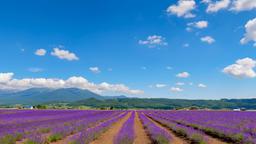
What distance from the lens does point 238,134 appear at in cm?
1370

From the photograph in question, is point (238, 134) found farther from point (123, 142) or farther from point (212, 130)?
point (123, 142)

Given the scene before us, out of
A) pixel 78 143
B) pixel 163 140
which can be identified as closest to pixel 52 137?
pixel 78 143

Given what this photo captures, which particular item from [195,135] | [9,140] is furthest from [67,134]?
[195,135]

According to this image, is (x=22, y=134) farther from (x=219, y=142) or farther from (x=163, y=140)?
(x=219, y=142)

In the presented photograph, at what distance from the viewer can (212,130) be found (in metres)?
17.4

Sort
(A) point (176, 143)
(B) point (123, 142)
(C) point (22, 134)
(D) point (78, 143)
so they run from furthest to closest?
(C) point (22, 134) < (A) point (176, 143) < (B) point (123, 142) < (D) point (78, 143)

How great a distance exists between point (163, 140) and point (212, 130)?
5.93m

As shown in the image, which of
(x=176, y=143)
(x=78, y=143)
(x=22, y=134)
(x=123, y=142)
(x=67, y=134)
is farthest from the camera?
(x=67, y=134)

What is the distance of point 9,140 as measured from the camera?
12.3 m

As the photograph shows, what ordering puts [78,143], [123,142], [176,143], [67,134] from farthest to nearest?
[67,134] → [176,143] → [123,142] → [78,143]

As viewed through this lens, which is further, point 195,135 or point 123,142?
point 195,135

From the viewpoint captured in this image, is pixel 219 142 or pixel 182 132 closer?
pixel 219 142

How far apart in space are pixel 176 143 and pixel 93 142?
3845mm

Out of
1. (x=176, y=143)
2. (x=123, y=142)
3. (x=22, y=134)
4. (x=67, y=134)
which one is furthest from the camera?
(x=67, y=134)
